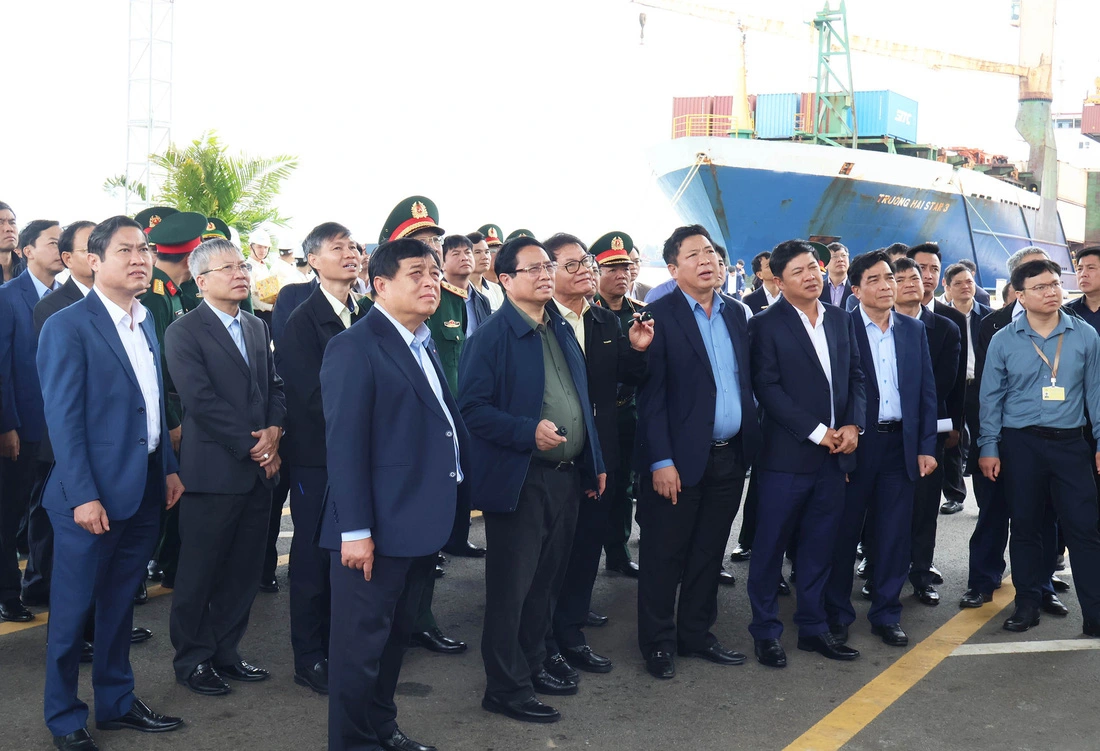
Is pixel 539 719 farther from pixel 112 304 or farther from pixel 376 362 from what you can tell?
pixel 112 304

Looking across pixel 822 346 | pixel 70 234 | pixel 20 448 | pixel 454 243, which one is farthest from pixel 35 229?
pixel 822 346

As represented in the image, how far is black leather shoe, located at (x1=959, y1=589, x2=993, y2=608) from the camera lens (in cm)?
500

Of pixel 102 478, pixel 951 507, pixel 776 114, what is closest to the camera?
pixel 102 478

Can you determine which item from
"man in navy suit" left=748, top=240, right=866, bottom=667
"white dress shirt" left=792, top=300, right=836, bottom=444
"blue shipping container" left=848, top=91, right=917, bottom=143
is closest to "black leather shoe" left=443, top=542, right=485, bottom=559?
"man in navy suit" left=748, top=240, right=866, bottom=667

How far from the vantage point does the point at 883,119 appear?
30188 mm

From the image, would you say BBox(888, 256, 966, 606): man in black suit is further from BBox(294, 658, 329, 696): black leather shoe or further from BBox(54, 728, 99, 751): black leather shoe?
BBox(54, 728, 99, 751): black leather shoe

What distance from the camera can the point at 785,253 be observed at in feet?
14.0

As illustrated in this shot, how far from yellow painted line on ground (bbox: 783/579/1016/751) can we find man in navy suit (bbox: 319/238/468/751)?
1.49 meters

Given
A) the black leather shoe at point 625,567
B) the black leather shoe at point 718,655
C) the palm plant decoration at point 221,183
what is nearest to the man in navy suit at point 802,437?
the black leather shoe at point 718,655

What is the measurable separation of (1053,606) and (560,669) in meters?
2.75

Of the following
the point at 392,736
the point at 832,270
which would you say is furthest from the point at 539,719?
the point at 832,270

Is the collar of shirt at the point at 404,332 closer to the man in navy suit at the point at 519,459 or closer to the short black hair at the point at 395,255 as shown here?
the short black hair at the point at 395,255

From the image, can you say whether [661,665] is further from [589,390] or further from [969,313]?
[969,313]

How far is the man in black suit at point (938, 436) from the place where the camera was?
5039mm
